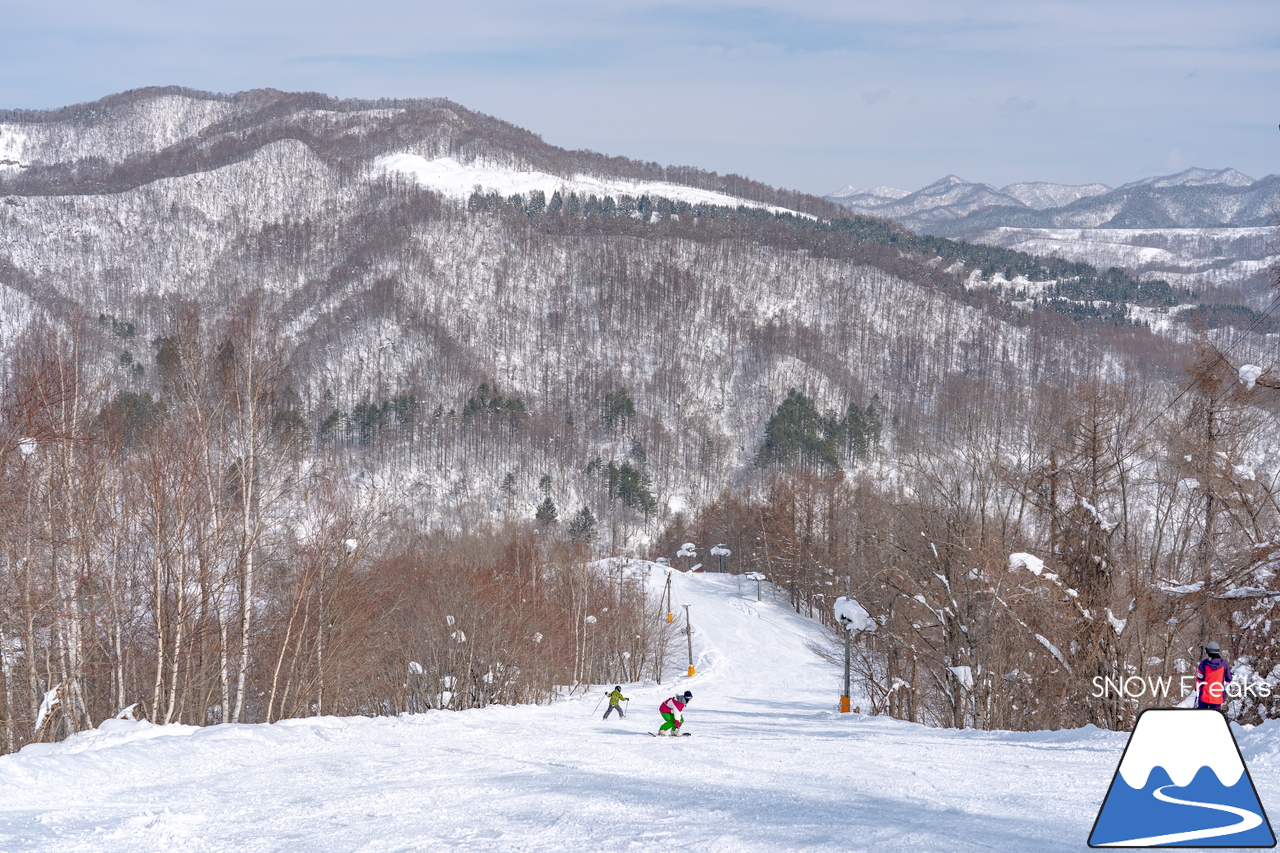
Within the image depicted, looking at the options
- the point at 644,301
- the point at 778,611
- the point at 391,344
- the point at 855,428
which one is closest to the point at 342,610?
the point at 778,611

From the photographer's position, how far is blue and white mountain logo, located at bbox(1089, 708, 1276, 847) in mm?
3068

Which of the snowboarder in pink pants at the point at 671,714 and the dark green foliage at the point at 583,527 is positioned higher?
the snowboarder in pink pants at the point at 671,714

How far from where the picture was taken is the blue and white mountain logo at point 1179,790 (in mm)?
3068

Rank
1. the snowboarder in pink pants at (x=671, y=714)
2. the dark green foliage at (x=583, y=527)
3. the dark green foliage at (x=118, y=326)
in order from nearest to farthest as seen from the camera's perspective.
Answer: the snowboarder in pink pants at (x=671, y=714)
the dark green foliage at (x=583, y=527)
the dark green foliage at (x=118, y=326)

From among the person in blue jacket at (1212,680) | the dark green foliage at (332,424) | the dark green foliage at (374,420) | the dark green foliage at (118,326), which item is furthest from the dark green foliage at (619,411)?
the person in blue jacket at (1212,680)

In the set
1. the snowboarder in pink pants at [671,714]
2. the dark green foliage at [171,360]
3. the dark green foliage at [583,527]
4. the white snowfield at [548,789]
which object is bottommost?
the dark green foliage at [583,527]

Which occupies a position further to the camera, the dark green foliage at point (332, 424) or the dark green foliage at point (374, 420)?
the dark green foliage at point (374, 420)

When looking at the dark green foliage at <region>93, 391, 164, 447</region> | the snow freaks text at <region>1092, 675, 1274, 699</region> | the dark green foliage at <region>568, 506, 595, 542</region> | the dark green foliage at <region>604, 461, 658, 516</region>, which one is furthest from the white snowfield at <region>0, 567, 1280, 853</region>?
the dark green foliage at <region>604, 461, 658, 516</region>

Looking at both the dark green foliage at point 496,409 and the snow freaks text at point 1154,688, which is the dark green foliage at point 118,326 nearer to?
the dark green foliage at point 496,409

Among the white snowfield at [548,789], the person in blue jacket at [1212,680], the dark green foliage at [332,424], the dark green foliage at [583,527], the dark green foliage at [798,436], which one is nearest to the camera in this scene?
the white snowfield at [548,789]

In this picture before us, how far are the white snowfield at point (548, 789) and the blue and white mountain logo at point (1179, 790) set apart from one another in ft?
10.7

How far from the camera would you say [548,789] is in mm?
8883

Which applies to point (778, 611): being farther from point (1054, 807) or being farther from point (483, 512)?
point (483, 512)

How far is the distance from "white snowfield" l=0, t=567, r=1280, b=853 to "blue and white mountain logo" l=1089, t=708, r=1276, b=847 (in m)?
3.25
